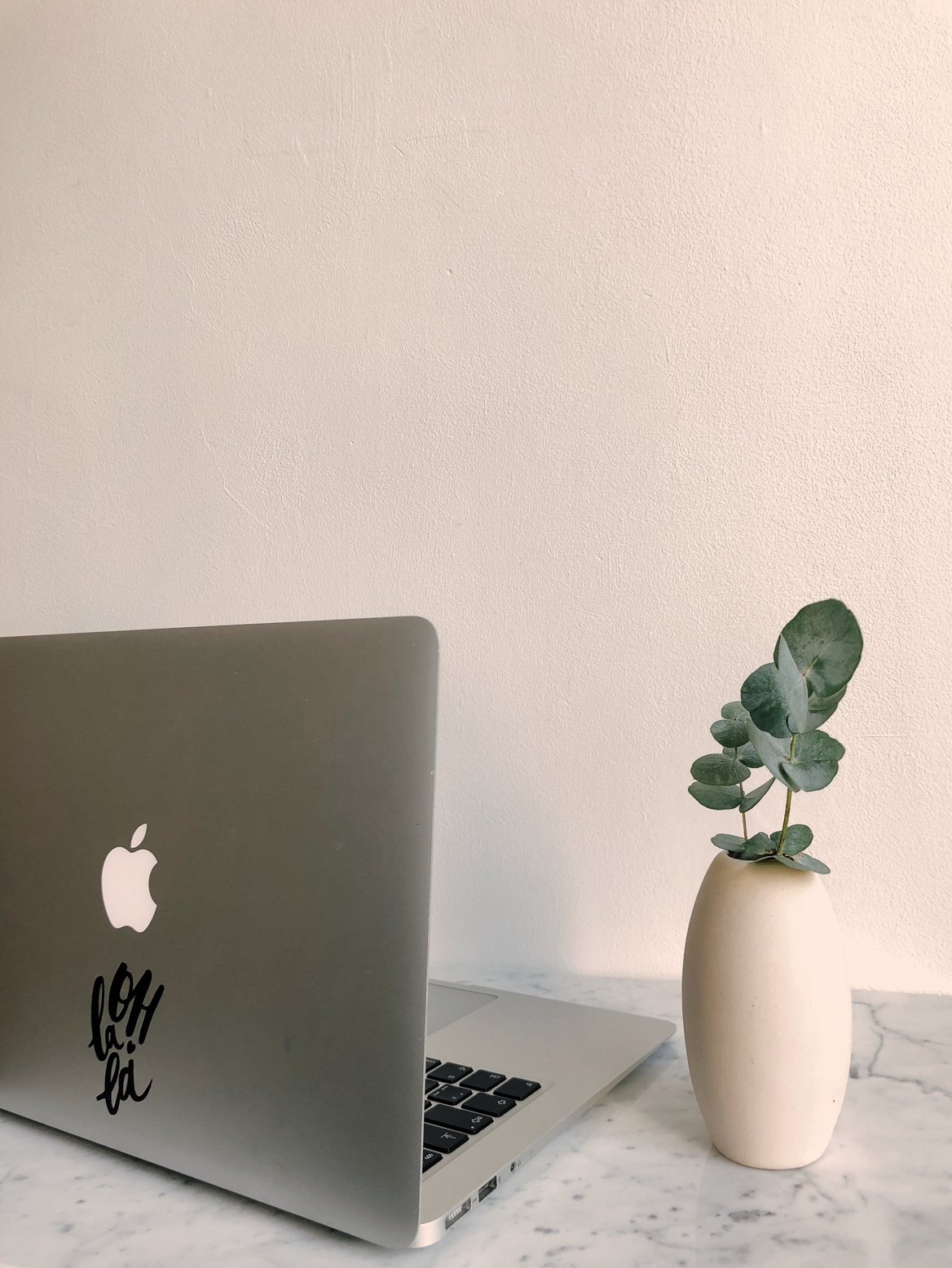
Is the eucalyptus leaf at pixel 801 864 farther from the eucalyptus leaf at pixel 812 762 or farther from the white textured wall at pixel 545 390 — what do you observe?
the white textured wall at pixel 545 390

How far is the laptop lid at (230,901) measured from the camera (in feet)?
1.52

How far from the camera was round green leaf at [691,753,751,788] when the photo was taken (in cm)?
58

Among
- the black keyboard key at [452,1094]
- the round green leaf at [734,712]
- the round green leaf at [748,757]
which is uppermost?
the round green leaf at [734,712]

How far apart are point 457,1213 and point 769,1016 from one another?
0.20 metres

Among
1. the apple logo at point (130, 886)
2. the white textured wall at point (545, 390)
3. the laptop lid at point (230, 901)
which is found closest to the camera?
the laptop lid at point (230, 901)

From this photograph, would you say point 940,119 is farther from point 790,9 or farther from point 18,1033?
point 18,1033

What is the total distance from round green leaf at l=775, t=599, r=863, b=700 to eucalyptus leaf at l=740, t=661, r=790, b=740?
0.04ft

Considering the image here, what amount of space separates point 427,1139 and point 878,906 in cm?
50

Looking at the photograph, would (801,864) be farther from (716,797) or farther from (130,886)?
(130,886)

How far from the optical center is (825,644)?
54 centimetres

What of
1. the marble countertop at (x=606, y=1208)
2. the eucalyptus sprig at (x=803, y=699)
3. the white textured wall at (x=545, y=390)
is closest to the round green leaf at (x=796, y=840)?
the eucalyptus sprig at (x=803, y=699)

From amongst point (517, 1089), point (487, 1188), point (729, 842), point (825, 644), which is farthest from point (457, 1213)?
point (825, 644)

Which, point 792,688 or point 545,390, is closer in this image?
point 792,688

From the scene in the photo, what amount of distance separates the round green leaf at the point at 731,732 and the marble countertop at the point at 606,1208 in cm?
24
